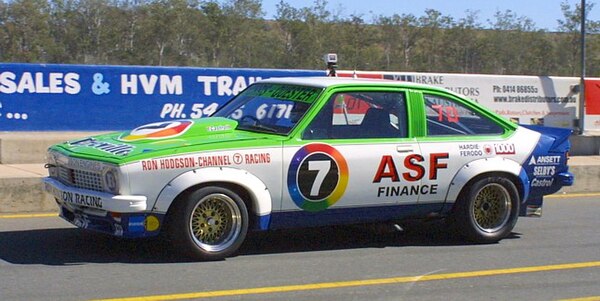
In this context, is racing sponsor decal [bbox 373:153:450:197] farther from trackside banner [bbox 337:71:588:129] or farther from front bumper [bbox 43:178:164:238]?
trackside banner [bbox 337:71:588:129]

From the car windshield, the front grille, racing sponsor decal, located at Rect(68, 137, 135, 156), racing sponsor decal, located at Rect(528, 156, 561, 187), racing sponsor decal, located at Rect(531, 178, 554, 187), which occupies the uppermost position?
the car windshield

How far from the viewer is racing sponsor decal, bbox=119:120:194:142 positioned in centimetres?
758

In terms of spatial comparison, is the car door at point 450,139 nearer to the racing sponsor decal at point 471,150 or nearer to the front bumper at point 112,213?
the racing sponsor decal at point 471,150

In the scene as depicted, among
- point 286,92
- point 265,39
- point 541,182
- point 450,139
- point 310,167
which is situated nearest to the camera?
point 310,167

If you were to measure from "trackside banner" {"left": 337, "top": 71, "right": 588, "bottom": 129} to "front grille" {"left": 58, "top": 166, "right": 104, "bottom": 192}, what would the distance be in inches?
360

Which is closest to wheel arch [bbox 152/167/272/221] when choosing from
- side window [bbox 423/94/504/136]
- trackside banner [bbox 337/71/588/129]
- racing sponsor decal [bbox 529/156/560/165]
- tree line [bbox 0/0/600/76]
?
side window [bbox 423/94/504/136]

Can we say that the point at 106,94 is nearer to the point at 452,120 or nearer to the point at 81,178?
the point at 81,178

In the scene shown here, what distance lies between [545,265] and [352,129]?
2.09 metres

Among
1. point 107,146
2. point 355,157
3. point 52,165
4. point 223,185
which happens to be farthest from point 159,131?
point 355,157

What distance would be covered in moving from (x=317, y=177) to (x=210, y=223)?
1.00 meters

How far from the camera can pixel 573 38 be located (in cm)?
2725

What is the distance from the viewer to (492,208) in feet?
29.0

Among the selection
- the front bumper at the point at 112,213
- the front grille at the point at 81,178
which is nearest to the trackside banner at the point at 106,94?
the front grille at the point at 81,178

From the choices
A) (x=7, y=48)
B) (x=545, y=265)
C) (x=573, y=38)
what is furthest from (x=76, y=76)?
(x=573, y=38)
